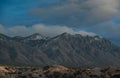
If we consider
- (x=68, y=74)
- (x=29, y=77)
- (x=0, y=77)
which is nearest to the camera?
(x=0, y=77)

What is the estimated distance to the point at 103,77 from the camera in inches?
5522

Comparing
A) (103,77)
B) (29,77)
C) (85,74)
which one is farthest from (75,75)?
(29,77)

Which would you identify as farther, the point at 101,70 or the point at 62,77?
the point at 62,77

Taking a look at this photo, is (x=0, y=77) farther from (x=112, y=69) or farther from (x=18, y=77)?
(x=112, y=69)

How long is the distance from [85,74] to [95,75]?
4.66 metres

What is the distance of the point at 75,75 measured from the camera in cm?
15125

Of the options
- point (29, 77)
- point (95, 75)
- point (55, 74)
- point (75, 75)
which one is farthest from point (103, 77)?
point (29, 77)

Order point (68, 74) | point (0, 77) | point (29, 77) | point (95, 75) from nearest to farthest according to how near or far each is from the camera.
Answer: point (0, 77), point (95, 75), point (68, 74), point (29, 77)

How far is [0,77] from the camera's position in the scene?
436 ft

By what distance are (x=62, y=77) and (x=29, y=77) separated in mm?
19382

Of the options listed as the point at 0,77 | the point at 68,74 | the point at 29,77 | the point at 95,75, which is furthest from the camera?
the point at 29,77

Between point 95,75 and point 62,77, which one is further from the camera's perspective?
point 62,77

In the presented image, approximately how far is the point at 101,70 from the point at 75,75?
38.1 ft

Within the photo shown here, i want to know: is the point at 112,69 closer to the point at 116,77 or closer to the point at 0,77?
the point at 116,77
